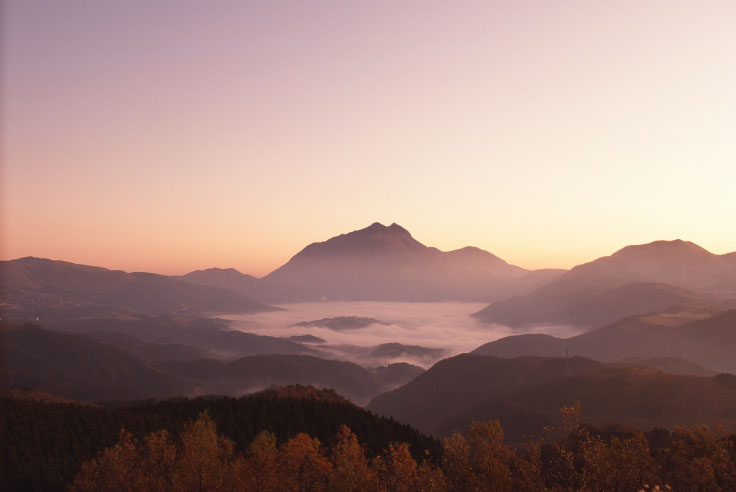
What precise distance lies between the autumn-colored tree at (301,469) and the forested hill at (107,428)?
5979 cm

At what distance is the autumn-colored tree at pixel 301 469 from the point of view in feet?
204

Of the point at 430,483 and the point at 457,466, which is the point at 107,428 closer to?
the point at 457,466

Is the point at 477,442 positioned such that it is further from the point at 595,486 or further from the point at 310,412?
the point at 310,412

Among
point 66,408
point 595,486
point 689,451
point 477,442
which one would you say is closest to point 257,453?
point 477,442

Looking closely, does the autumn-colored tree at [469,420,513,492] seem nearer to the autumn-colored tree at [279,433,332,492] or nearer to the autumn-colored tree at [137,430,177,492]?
the autumn-colored tree at [279,433,332,492]

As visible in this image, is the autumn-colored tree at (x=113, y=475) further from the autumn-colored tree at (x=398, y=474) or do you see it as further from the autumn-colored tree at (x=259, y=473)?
the autumn-colored tree at (x=398, y=474)

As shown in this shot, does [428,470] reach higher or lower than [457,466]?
higher

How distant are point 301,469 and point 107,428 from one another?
11957 cm

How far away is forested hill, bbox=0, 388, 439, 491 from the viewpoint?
431 feet

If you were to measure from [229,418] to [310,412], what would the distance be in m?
33.6

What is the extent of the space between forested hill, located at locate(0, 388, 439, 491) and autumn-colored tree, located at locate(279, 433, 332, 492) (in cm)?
5979

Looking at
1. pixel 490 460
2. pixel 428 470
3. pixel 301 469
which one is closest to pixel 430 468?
pixel 428 470

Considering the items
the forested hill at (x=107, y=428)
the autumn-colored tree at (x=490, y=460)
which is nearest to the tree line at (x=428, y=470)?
the autumn-colored tree at (x=490, y=460)

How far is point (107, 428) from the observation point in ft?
512
